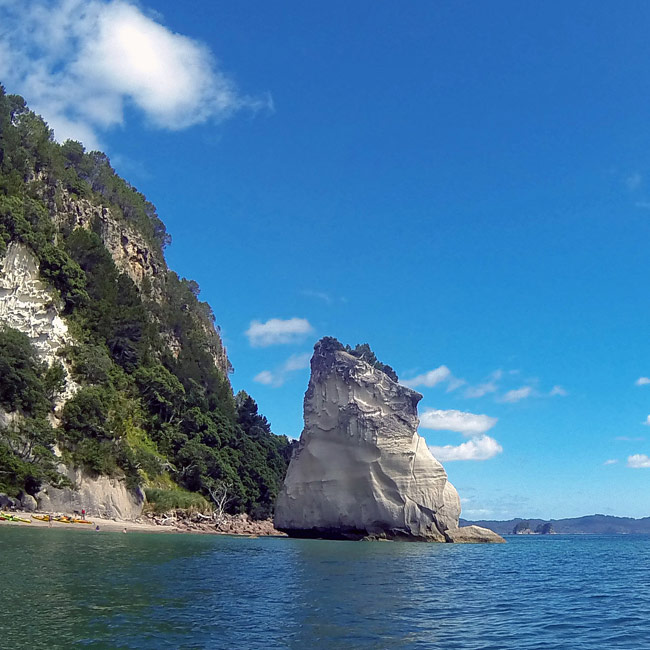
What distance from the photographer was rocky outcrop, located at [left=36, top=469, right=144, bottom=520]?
46.0m

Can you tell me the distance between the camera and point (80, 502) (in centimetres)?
4806

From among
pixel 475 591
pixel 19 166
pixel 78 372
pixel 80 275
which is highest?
pixel 19 166

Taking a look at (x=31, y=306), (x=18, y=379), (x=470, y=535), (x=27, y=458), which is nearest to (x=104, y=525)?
(x=27, y=458)

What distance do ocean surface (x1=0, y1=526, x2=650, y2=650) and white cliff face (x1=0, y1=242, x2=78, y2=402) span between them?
1062 inches

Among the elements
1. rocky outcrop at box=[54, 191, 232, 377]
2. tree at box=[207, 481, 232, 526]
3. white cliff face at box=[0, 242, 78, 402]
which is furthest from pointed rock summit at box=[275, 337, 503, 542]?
rocky outcrop at box=[54, 191, 232, 377]

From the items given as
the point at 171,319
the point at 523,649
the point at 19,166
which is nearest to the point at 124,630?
the point at 523,649

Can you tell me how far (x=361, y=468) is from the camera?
2029 inches

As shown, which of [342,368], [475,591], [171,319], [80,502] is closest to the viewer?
[475,591]

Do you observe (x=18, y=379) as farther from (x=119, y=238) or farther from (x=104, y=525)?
(x=119, y=238)

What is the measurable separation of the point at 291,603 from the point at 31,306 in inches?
1766

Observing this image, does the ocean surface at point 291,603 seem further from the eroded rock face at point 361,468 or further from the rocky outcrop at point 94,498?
the eroded rock face at point 361,468

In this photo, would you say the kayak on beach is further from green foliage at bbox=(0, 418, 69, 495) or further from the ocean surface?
the ocean surface

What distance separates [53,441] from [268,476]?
32705 mm

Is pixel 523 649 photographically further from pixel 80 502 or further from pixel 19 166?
pixel 19 166
